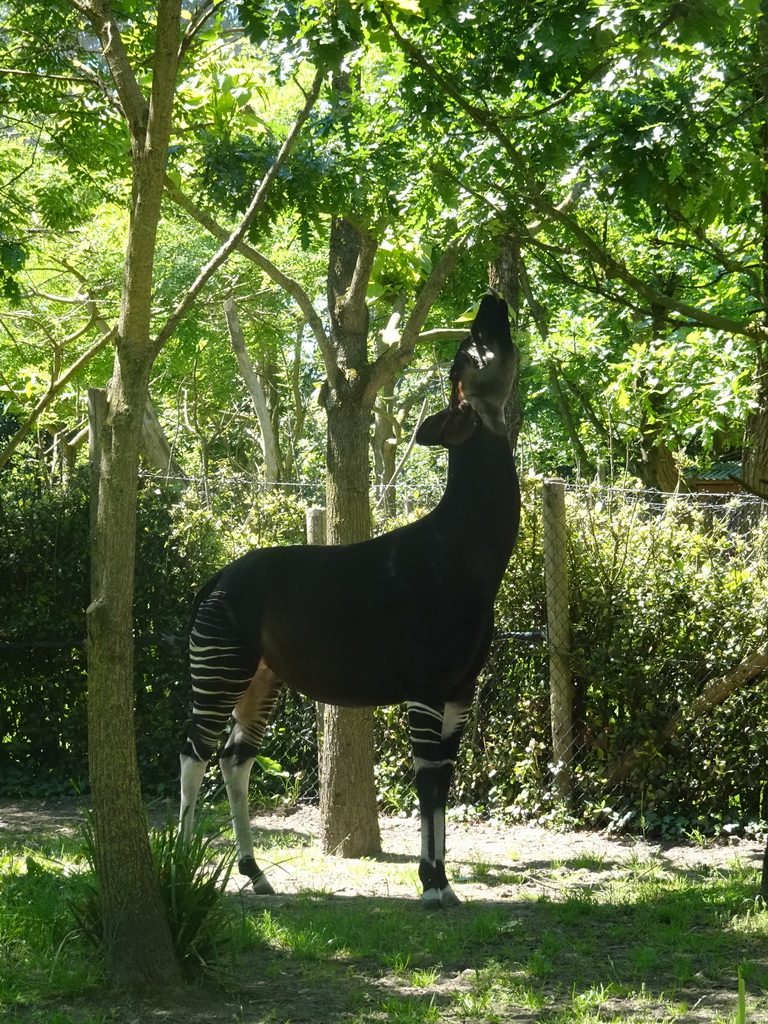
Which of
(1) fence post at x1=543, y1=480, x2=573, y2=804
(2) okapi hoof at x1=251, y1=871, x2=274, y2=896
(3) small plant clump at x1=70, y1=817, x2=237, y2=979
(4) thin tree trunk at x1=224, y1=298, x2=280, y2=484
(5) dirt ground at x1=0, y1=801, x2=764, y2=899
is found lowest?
(5) dirt ground at x1=0, y1=801, x2=764, y2=899

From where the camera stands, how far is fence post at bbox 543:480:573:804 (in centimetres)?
701

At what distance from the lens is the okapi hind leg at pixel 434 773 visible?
510 centimetres

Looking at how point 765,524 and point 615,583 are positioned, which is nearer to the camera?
point 615,583

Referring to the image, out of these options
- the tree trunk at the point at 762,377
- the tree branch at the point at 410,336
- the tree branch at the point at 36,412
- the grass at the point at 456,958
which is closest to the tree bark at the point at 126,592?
the grass at the point at 456,958

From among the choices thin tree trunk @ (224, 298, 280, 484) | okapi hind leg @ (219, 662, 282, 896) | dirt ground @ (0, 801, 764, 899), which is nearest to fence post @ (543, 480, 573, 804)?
dirt ground @ (0, 801, 764, 899)

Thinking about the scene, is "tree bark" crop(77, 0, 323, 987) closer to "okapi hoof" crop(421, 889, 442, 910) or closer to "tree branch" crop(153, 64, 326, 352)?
"tree branch" crop(153, 64, 326, 352)

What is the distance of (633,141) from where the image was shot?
4.09 m

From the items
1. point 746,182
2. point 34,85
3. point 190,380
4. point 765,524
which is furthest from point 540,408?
point 746,182

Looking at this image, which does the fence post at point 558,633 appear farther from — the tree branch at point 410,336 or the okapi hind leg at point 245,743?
the okapi hind leg at point 245,743

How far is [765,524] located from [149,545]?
4.43 metres

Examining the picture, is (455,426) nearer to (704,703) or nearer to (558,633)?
(558,633)

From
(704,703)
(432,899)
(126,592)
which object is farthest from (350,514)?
(126,592)

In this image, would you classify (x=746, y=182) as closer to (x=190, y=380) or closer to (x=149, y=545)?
(x=149, y=545)

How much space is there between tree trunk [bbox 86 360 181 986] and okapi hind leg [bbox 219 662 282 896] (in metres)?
1.77
